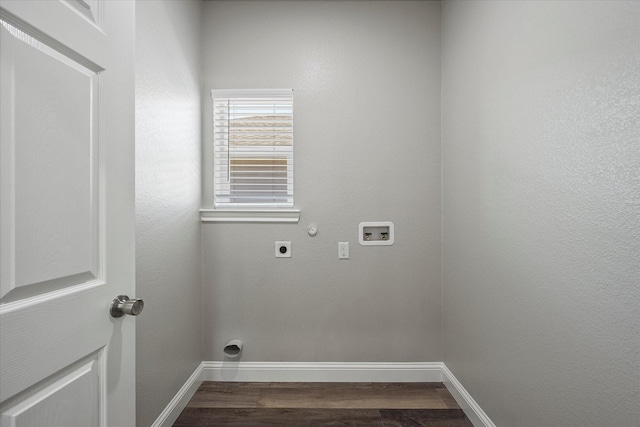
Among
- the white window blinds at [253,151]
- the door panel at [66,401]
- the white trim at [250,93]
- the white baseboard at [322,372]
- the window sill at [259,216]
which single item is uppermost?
the white trim at [250,93]

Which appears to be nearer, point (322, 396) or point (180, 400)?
point (180, 400)

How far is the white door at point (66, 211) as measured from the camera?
2.01ft

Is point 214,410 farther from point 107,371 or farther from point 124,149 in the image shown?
point 124,149

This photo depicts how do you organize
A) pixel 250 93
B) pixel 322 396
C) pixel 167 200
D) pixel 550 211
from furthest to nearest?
1. pixel 250 93
2. pixel 322 396
3. pixel 167 200
4. pixel 550 211

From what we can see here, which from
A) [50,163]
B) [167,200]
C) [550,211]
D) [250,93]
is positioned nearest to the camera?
[50,163]

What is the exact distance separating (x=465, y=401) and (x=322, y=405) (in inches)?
33.2

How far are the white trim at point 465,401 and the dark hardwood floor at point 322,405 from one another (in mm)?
34

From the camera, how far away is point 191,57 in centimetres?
212

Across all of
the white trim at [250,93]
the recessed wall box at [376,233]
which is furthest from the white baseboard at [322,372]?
the white trim at [250,93]

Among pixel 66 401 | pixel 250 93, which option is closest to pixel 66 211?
pixel 66 401

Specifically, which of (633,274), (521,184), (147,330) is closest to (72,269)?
(147,330)

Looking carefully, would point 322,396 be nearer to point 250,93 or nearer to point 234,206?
point 234,206

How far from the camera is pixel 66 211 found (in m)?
0.73

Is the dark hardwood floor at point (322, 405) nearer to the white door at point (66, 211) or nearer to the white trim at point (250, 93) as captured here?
the white door at point (66, 211)
